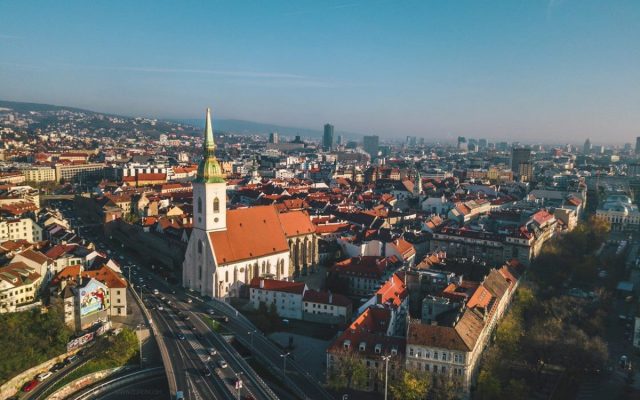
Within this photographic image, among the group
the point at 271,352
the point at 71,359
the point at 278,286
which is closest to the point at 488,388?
the point at 271,352

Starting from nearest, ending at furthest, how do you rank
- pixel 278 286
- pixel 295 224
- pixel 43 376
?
pixel 43 376
pixel 278 286
pixel 295 224

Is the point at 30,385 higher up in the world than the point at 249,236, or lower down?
lower down

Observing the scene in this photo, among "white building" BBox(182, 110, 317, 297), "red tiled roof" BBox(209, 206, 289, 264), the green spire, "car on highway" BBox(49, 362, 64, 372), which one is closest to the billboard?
"car on highway" BBox(49, 362, 64, 372)

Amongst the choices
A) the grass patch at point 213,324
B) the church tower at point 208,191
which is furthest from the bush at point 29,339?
the church tower at point 208,191

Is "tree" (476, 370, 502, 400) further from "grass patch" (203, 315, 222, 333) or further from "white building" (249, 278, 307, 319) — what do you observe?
"grass patch" (203, 315, 222, 333)

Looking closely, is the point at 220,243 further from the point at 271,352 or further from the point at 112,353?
the point at 112,353
